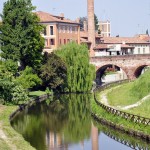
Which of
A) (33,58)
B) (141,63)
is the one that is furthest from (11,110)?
(141,63)

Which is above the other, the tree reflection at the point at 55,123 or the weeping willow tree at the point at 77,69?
the weeping willow tree at the point at 77,69

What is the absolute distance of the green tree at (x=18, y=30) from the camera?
7212 centimetres

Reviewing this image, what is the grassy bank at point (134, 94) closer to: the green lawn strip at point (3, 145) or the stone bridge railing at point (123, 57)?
the green lawn strip at point (3, 145)

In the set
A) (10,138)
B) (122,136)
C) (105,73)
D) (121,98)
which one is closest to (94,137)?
(122,136)

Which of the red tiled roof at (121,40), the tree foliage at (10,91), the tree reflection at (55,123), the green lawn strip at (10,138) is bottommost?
the tree reflection at (55,123)

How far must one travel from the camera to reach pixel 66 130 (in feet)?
158

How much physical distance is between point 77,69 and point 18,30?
16.1 meters

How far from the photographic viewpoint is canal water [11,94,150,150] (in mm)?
40281

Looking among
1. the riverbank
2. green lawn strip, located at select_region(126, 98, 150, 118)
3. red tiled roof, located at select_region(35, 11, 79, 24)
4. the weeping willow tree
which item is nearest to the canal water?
the riverbank

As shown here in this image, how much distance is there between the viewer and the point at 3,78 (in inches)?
2419

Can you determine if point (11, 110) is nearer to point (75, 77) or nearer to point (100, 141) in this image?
point (100, 141)

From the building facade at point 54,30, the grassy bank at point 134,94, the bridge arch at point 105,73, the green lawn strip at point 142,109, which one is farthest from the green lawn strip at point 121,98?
the building facade at point 54,30

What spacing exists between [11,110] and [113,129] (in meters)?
14.7

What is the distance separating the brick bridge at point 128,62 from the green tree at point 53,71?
43.3 feet
